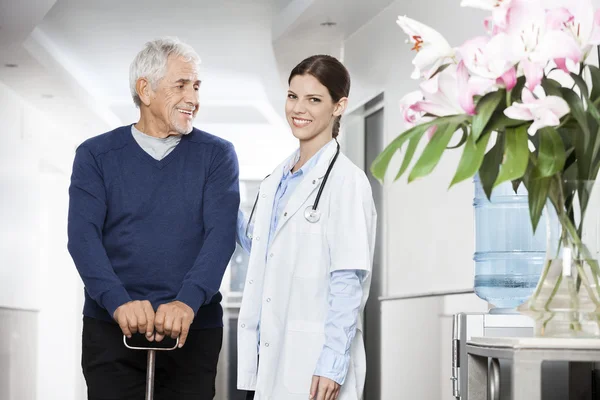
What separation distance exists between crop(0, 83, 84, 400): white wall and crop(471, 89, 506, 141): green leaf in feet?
20.3

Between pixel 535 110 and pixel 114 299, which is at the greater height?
pixel 535 110

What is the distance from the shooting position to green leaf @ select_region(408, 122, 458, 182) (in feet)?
3.84

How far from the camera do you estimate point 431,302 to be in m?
4.30

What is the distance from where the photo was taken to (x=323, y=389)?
199 cm

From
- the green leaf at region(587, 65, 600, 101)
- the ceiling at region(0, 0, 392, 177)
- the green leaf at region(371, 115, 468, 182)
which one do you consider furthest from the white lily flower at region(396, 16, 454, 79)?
the ceiling at region(0, 0, 392, 177)

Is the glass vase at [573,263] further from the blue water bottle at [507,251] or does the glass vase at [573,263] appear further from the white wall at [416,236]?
the white wall at [416,236]

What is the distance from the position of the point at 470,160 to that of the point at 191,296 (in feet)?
3.92

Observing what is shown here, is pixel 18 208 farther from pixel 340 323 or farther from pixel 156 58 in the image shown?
pixel 340 323

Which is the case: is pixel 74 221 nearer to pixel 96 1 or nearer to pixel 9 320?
pixel 96 1

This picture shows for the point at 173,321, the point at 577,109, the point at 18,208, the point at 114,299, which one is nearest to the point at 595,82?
the point at 577,109

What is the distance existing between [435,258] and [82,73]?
195 inches

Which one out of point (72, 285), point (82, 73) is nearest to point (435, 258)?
point (82, 73)

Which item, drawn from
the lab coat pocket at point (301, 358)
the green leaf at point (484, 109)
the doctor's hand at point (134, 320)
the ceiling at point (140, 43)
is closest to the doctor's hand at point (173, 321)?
the doctor's hand at point (134, 320)

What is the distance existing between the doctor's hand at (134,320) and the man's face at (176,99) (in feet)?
1.80
